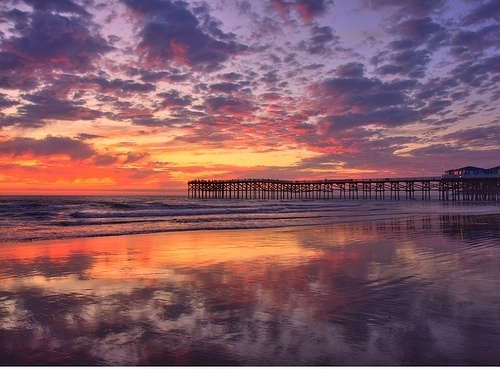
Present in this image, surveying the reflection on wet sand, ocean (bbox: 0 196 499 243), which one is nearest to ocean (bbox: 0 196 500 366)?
the reflection on wet sand

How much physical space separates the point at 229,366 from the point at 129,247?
371 inches

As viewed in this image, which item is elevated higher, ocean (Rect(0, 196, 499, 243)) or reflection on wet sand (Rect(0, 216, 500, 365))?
ocean (Rect(0, 196, 499, 243))

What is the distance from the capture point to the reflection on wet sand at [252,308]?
4152 mm

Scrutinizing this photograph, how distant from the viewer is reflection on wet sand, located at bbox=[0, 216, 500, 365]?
4.15 metres

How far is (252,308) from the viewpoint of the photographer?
5766mm

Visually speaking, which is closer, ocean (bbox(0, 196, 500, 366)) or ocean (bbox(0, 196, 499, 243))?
ocean (bbox(0, 196, 500, 366))

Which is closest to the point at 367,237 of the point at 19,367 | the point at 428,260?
the point at 428,260

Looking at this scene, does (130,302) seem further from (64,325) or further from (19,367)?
(19,367)

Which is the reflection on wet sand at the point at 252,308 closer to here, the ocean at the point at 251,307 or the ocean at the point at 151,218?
the ocean at the point at 251,307

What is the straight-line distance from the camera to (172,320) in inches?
205

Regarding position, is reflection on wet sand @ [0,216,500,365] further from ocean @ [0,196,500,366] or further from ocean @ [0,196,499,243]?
ocean @ [0,196,499,243]

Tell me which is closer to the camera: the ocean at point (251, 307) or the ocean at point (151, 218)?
the ocean at point (251, 307)

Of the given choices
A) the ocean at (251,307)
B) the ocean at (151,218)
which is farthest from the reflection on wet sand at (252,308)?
the ocean at (151,218)

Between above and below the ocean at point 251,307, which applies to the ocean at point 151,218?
above
